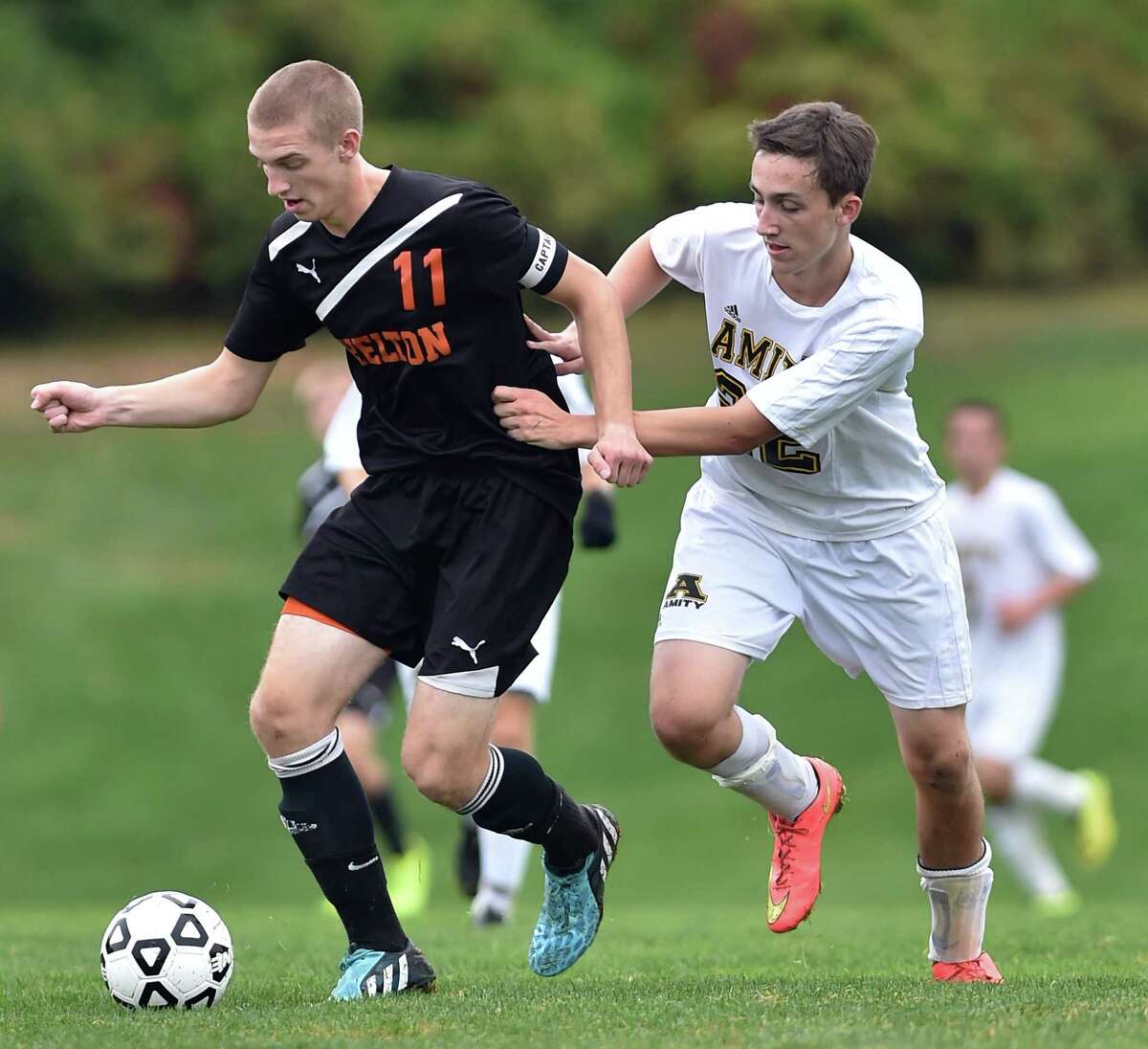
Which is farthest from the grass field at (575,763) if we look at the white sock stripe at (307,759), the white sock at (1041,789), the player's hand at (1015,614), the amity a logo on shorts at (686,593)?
the player's hand at (1015,614)

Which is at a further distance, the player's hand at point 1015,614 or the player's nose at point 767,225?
the player's hand at point 1015,614

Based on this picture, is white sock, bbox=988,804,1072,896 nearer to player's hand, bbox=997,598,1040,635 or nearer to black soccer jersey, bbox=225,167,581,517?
player's hand, bbox=997,598,1040,635

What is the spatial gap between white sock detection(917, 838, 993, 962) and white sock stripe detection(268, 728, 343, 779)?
69.4 inches

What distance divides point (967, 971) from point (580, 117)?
29.7 metres

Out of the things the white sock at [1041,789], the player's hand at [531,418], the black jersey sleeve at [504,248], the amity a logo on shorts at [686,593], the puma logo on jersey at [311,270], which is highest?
the black jersey sleeve at [504,248]

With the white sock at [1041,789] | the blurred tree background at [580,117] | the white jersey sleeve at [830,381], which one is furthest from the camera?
the blurred tree background at [580,117]

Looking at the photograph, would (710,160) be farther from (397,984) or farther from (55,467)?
(397,984)

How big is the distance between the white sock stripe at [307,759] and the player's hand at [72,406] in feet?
3.48

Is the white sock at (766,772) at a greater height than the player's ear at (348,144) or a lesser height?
lesser

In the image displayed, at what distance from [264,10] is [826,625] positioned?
99.1 ft

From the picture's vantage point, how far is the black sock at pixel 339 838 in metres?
5.14

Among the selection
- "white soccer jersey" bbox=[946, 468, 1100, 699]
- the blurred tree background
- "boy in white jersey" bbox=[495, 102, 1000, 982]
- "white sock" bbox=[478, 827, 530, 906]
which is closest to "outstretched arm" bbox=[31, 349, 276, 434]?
"boy in white jersey" bbox=[495, 102, 1000, 982]

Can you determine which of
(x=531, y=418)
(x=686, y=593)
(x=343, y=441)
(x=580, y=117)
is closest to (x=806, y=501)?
(x=686, y=593)

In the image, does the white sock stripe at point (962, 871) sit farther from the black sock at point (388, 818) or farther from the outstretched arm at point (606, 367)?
the black sock at point (388, 818)
